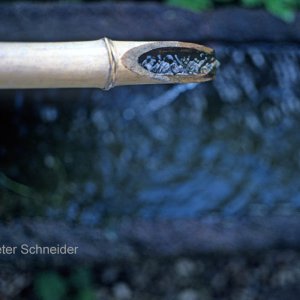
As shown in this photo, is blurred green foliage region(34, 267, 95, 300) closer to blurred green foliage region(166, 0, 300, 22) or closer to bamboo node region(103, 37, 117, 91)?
bamboo node region(103, 37, 117, 91)

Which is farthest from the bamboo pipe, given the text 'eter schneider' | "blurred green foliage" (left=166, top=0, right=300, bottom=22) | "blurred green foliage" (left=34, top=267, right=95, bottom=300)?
"blurred green foliage" (left=166, top=0, right=300, bottom=22)

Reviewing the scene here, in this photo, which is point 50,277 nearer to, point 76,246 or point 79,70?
point 76,246

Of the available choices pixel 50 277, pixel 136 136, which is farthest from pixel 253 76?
pixel 50 277

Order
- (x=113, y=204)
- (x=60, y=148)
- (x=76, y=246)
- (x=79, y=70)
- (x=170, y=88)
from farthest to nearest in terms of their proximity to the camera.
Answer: (x=170, y=88) < (x=60, y=148) < (x=113, y=204) < (x=76, y=246) < (x=79, y=70)

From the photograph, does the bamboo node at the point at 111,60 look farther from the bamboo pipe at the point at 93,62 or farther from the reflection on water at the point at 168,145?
the reflection on water at the point at 168,145

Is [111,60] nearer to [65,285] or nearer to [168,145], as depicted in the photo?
[65,285]
